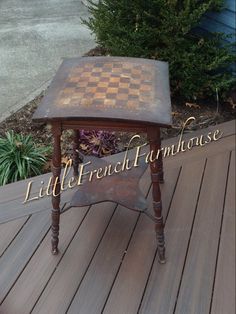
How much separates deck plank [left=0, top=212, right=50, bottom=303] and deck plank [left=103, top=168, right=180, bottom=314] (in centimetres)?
39

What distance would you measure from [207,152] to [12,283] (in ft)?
4.27

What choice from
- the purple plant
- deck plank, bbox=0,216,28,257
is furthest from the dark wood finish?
the purple plant

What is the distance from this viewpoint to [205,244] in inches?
71.5

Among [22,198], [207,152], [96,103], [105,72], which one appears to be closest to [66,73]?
[105,72]

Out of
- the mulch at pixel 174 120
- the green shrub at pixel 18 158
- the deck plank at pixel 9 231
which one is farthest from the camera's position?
the mulch at pixel 174 120

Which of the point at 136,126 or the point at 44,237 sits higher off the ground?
the point at 136,126

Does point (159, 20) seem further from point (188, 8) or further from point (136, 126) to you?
point (136, 126)

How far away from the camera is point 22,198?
2.03 meters

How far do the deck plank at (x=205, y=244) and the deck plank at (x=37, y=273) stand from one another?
0.53 m

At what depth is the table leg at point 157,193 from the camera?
1496mm

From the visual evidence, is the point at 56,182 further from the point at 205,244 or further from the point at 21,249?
the point at 205,244

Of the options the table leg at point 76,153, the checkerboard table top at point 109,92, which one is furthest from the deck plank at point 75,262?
the checkerboard table top at point 109,92

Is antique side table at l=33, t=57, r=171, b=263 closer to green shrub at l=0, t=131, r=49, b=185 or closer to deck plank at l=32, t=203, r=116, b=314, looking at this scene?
deck plank at l=32, t=203, r=116, b=314

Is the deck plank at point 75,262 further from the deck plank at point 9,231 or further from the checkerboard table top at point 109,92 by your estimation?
the checkerboard table top at point 109,92
